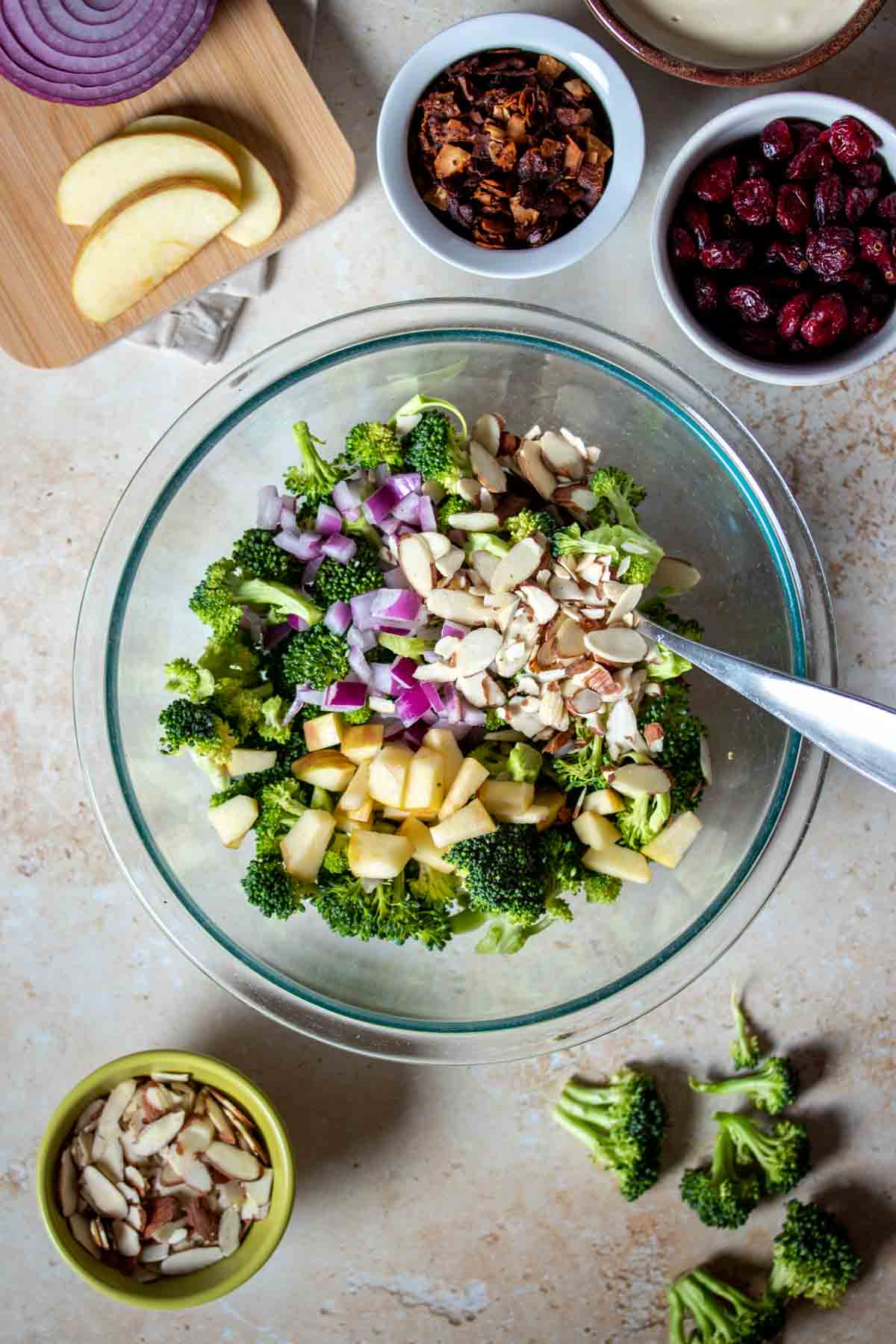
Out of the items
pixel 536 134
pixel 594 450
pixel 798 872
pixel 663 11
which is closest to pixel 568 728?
pixel 594 450

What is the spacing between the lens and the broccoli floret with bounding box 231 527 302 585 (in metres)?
1.57

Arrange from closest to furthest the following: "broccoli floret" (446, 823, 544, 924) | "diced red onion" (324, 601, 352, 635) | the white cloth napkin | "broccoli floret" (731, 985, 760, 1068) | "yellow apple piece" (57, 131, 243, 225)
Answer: "broccoli floret" (446, 823, 544, 924) < "diced red onion" (324, 601, 352, 635) < "yellow apple piece" (57, 131, 243, 225) < the white cloth napkin < "broccoli floret" (731, 985, 760, 1068)

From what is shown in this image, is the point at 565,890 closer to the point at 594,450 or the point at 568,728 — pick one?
the point at 568,728

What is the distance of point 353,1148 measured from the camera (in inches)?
75.9

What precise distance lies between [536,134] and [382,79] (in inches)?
12.5

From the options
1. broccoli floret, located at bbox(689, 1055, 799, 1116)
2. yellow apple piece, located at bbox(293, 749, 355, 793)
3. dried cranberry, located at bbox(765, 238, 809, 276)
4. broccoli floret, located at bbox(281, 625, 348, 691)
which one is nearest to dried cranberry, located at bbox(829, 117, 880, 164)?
dried cranberry, located at bbox(765, 238, 809, 276)

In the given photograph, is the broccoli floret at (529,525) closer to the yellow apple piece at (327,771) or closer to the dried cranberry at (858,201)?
the yellow apple piece at (327,771)

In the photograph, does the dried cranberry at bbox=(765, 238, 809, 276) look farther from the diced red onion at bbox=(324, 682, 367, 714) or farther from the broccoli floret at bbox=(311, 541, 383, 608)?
the diced red onion at bbox=(324, 682, 367, 714)

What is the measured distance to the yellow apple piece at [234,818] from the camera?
160cm

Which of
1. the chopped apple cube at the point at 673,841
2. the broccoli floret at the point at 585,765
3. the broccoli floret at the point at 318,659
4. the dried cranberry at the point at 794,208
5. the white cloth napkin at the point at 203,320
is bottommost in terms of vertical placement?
the chopped apple cube at the point at 673,841

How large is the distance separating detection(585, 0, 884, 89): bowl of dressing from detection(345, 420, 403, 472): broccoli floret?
72cm

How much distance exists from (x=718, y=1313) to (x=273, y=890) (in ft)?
3.79

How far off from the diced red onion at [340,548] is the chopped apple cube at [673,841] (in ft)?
2.05

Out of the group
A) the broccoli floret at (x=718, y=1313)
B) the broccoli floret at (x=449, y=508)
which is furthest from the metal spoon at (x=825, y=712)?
the broccoli floret at (x=718, y=1313)
